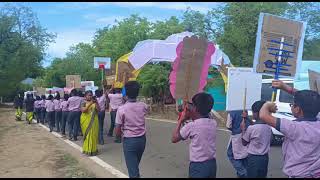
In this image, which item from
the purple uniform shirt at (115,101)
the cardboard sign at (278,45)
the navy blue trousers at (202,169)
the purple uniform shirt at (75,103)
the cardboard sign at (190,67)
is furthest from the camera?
the purple uniform shirt at (115,101)

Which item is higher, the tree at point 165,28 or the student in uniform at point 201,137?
the tree at point 165,28

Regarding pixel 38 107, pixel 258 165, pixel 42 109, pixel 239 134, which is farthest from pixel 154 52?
pixel 38 107

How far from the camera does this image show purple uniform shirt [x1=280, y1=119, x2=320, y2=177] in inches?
184

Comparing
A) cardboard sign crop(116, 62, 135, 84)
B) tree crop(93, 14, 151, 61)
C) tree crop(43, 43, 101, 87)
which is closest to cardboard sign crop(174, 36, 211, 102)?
cardboard sign crop(116, 62, 135, 84)

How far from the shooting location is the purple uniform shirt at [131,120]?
7.60 meters

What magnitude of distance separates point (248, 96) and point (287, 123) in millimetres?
2589

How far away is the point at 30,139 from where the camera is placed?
17.7 meters

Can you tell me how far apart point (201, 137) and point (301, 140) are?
1.27 meters

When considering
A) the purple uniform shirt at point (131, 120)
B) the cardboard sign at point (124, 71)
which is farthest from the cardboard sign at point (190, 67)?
the cardboard sign at point (124, 71)

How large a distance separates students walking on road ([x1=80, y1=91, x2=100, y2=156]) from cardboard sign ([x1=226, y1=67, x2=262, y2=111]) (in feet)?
20.3

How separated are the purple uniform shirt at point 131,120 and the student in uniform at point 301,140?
126 inches

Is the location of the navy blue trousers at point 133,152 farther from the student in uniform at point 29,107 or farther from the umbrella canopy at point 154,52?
the student in uniform at point 29,107

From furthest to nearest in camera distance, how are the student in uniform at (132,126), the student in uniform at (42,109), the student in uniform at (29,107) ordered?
the student in uniform at (29,107), the student in uniform at (42,109), the student in uniform at (132,126)

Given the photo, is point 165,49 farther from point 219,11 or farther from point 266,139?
point 219,11
